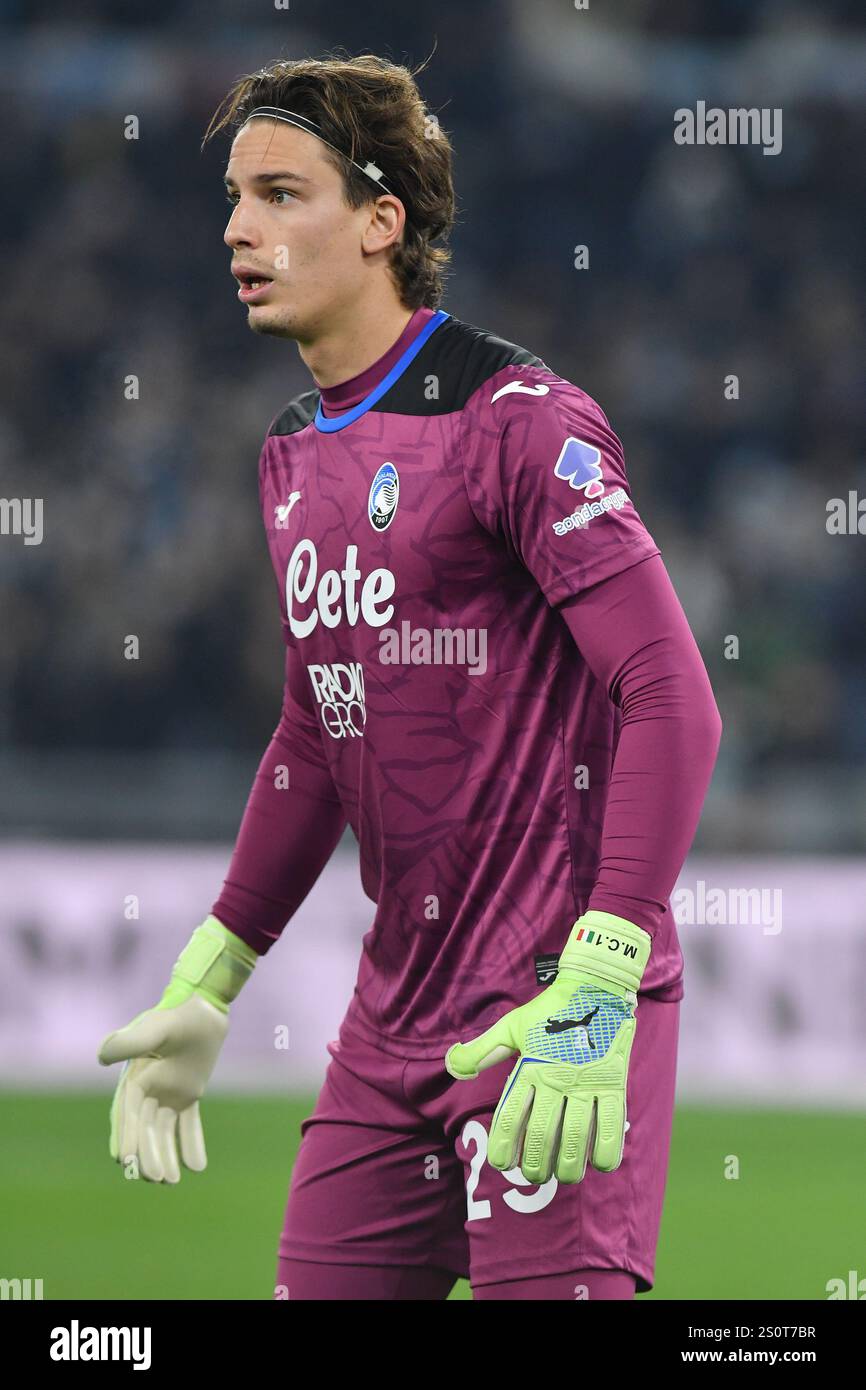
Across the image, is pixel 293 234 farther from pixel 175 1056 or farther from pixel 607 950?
pixel 175 1056

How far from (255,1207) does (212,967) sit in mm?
3708

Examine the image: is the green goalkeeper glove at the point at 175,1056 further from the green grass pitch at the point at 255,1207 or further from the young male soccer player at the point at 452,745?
the green grass pitch at the point at 255,1207

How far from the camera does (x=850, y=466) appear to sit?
1191 cm

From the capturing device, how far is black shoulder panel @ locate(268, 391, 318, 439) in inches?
124

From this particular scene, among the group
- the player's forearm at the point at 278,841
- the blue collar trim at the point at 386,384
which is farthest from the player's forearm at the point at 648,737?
the player's forearm at the point at 278,841

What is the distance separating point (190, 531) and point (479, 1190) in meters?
8.70

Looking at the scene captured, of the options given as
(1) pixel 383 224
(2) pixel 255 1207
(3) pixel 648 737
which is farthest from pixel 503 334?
(3) pixel 648 737

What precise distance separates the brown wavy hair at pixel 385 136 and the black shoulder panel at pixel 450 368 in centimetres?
15

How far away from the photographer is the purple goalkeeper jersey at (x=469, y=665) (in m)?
2.64

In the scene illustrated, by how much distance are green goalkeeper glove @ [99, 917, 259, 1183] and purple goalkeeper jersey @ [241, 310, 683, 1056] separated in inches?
16.3

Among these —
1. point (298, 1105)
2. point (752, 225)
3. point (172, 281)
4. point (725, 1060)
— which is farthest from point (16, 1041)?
point (752, 225)

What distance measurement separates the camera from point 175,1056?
10.5ft

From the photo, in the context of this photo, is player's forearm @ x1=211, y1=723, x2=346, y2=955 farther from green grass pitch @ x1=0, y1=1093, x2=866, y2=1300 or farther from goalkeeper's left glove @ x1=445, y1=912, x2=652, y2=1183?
green grass pitch @ x1=0, y1=1093, x2=866, y2=1300
